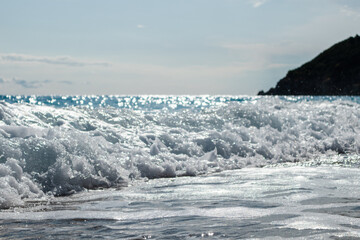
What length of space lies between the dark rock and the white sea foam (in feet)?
309

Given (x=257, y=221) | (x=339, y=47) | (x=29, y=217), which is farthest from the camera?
(x=339, y=47)

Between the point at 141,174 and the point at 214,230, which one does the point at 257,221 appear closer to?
the point at 214,230

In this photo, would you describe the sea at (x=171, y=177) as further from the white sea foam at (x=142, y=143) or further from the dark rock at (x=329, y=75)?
the dark rock at (x=329, y=75)

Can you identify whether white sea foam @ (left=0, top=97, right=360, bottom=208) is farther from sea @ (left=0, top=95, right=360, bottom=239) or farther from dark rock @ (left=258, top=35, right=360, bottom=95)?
dark rock @ (left=258, top=35, right=360, bottom=95)

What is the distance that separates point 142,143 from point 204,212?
4.44m

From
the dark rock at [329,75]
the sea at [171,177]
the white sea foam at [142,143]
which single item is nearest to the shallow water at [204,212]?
the sea at [171,177]

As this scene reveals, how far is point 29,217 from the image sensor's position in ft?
14.0

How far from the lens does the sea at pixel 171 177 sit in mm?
3812

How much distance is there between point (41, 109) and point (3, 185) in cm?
438

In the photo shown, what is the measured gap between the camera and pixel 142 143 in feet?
28.3

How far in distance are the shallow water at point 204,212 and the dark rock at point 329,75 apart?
10079 centimetres

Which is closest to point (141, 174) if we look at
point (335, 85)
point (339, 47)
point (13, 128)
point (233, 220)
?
point (13, 128)

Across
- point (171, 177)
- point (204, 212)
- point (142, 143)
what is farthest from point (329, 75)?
point (204, 212)

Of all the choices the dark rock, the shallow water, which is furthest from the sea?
the dark rock
